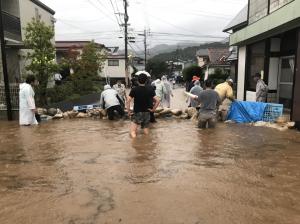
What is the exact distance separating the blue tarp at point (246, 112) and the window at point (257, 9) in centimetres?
461

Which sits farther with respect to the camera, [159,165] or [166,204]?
[159,165]

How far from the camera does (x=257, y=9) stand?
15.6 meters

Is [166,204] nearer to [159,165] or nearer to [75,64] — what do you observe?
[159,165]

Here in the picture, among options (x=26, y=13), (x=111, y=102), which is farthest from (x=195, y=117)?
(x=26, y=13)

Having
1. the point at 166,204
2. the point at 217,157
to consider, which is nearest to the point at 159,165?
the point at 217,157

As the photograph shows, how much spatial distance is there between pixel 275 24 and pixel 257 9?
461 centimetres

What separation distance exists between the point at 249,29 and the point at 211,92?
17.8ft

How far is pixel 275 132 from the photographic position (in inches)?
405

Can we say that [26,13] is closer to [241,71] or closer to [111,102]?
[111,102]

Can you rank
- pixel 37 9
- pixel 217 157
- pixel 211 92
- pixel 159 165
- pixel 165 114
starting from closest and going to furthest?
pixel 159 165, pixel 217 157, pixel 211 92, pixel 165 114, pixel 37 9

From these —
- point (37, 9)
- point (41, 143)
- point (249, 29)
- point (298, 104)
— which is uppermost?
point (37, 9)

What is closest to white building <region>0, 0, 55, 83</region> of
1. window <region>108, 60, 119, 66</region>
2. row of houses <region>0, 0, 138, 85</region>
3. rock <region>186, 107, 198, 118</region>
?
row of houses <region>0, 0, 138, 85</region>

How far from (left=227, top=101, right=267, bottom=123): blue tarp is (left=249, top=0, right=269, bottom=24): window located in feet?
15.1

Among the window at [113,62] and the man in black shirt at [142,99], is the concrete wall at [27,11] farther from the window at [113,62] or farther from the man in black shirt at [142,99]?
the window at [113,62]
